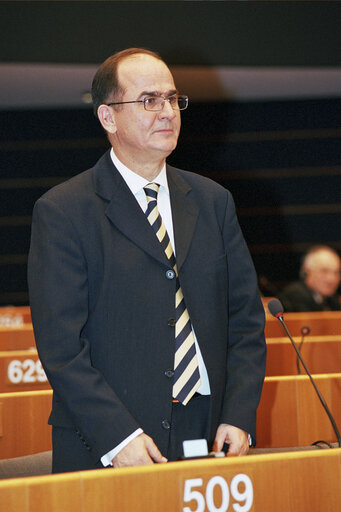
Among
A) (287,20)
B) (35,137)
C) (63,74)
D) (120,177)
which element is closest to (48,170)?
(35,137)

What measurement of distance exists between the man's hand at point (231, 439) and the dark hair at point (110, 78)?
89cm

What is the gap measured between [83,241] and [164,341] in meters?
0.31

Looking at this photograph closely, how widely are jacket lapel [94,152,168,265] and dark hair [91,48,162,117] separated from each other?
199 millimetres

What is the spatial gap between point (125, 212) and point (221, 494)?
715 mm

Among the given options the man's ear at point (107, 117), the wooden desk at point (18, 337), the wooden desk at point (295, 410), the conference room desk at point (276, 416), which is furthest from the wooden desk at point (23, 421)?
the wooden desk at point (18, 337)

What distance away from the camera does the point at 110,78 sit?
5.97 feet

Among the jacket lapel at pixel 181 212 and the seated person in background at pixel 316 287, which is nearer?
the jacket lapel at pixel 181 212

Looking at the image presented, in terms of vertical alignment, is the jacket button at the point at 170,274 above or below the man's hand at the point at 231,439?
above

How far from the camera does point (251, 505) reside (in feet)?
4.57

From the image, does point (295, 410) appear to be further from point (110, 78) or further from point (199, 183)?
point (110, 78)

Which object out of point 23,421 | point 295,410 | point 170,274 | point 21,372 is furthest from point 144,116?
Answer: point 21,372

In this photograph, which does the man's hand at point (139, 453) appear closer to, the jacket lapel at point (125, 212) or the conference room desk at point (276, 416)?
the jacket lapel at point (125, 212)

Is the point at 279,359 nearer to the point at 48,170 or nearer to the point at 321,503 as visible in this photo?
the point at 321,503

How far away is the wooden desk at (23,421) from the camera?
8.53ft
